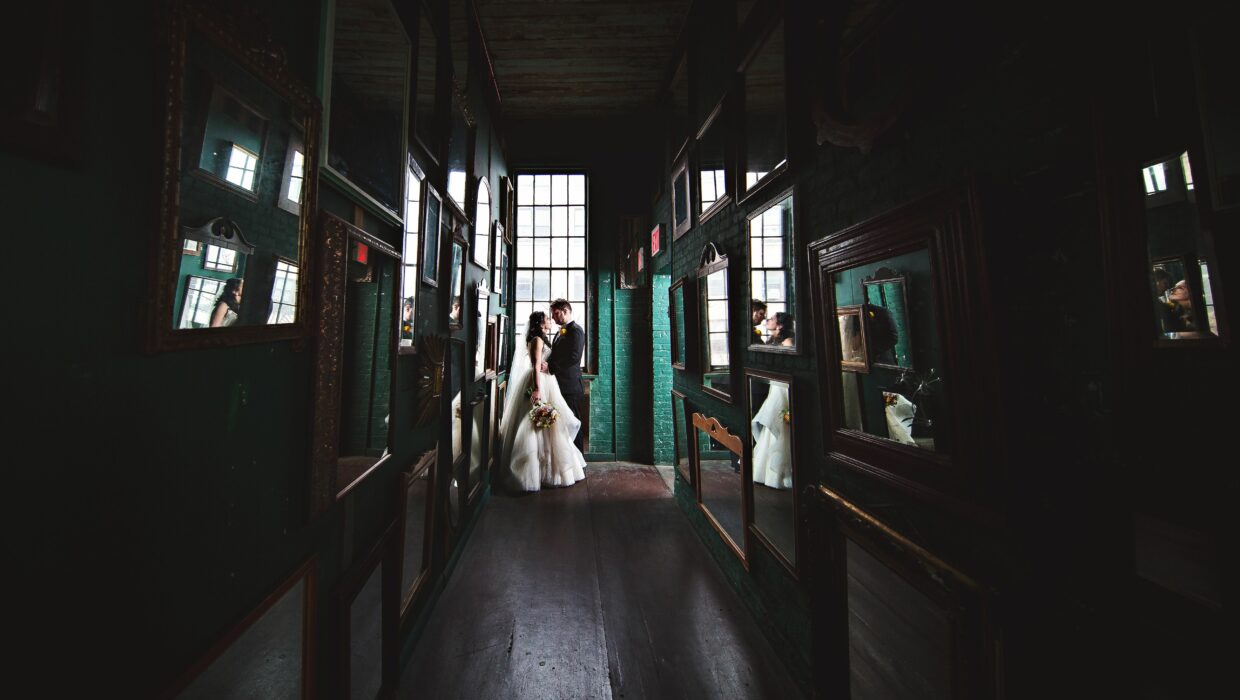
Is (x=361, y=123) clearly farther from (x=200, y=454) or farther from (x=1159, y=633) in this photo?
(x=1159, y=633)

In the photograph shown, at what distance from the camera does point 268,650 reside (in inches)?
43.8

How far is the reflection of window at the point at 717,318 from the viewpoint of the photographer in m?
2.94

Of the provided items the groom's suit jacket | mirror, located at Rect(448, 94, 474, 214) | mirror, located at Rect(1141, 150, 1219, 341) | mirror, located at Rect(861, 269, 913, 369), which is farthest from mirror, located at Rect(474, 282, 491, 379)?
mirror, located at Rect(1141, 150, 1219, 341)

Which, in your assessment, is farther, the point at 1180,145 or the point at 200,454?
the point at 200,454

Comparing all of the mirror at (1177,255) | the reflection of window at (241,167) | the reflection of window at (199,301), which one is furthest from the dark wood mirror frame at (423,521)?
the mirror at (1177,255)

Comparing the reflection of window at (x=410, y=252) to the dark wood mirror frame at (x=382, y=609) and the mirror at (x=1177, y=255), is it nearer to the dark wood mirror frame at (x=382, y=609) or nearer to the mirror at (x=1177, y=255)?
the dark wood mirror frame at (x=382, y=609)

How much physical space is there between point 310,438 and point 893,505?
1868mm

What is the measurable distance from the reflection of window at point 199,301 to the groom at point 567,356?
412cm

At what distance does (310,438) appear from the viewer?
50.5 inches

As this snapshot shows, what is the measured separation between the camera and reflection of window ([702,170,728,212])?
3049 millimetres

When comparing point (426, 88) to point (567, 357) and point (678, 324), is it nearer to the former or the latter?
point (678, 324)

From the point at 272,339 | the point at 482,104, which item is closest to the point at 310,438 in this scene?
the point at 272,339

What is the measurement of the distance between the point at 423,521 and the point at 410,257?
1.44 meters

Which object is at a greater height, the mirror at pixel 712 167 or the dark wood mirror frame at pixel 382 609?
the mirror at pixel 712 167
